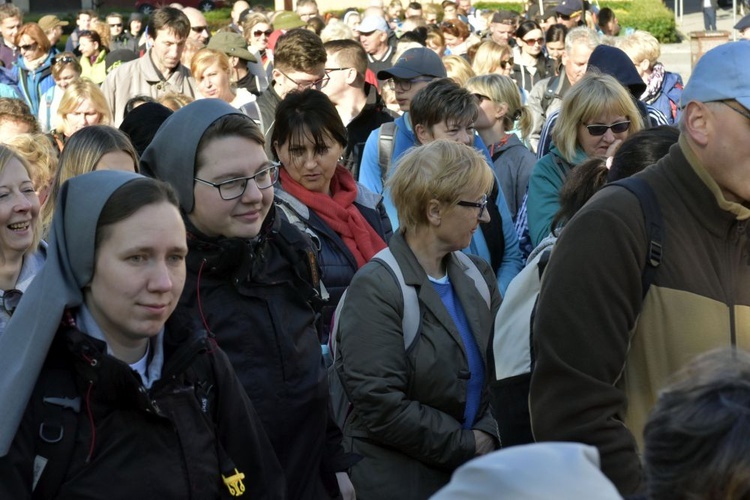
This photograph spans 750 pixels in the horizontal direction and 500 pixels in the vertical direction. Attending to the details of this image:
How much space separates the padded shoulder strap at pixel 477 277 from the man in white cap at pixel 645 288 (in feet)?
5.95

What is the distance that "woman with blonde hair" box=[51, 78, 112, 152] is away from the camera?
26.8 feet

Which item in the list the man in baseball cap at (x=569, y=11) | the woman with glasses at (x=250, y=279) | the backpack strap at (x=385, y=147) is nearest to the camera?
the woman with glasses at (x=250, y=279)

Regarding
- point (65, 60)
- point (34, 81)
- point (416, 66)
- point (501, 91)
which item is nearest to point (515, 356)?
point (501, 91)

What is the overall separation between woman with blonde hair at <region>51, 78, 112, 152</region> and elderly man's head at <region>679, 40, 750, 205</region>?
561cm

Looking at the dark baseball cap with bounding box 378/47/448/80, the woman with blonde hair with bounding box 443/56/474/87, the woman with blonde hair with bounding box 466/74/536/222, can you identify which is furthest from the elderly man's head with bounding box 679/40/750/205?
the woman with blonde hair with bounding box 443/56/474/87

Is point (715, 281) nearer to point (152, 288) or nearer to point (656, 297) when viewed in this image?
point (656, 297)

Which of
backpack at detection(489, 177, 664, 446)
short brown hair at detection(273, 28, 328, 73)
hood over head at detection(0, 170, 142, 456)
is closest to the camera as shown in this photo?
hood over head at detection(0, 170, 142, 456)

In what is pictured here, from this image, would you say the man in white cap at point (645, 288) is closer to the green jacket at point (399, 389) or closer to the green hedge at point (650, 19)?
the green jacket at point (399, 389)

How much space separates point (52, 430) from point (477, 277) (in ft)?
7.99

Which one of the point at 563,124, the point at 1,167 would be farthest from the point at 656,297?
the point at 563,124

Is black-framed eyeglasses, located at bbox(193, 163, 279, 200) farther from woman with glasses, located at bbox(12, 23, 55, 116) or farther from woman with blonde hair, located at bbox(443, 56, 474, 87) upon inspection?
Result: woman with glasses, located at bbox(12, 23, 55, 116)

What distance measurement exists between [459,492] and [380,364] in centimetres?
309

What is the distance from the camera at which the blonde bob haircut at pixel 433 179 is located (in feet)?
16.5

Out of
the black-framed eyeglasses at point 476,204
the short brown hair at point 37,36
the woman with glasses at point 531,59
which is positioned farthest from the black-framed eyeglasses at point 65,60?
the black-framed eyeglasses at point 476,204
